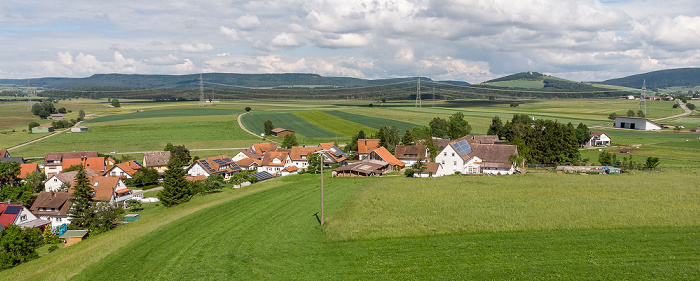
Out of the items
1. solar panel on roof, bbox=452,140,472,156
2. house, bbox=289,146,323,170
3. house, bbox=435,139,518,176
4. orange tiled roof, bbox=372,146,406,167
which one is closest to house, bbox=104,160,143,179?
house, bbox=289,146,323,170

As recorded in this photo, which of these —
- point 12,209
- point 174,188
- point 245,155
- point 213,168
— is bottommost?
point 12,209

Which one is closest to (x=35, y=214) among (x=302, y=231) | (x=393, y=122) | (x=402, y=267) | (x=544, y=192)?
(x=302, y=231)

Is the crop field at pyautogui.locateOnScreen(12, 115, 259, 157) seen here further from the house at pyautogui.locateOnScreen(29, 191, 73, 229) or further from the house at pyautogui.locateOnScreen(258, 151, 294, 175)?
the house at pyautogui.locateOnScreen(29, 191, 73, 229)

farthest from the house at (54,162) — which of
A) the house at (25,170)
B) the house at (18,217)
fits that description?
the house at (18,217)

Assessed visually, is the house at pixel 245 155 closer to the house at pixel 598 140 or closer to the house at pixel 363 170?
the house at pixel 363 170

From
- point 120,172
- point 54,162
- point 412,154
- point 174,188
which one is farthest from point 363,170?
point 54,162

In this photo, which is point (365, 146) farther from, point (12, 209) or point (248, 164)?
point (12, 209)

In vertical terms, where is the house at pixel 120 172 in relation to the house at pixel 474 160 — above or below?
below
